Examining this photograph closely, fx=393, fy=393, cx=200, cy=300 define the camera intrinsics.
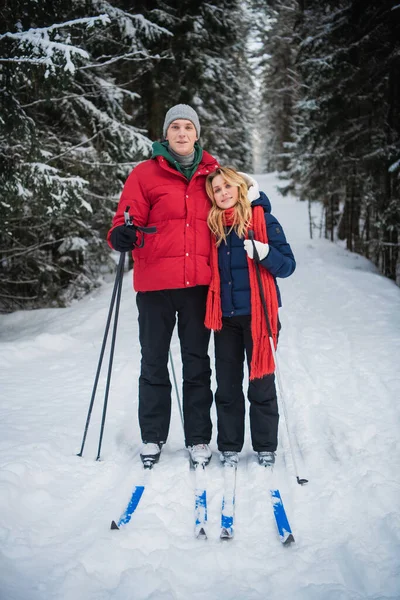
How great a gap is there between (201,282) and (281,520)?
165 centimetres

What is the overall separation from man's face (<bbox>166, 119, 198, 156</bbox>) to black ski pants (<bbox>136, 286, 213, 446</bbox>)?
1.06 m

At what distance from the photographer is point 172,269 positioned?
9.55 ft

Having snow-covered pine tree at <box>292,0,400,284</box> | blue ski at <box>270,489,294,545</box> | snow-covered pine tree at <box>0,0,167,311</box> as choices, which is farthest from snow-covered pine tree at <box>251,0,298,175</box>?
blue ski at <box>270,489,294,545</box>

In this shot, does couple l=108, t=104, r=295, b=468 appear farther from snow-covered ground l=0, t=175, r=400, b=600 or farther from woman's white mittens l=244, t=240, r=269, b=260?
snow-covered ground l=0, t=175, r=400, b=600

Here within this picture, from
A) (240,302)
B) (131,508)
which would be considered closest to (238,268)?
(240,302)

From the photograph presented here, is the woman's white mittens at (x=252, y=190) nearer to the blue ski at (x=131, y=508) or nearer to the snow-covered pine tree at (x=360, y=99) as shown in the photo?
the blue ski at (x=131, y=508)

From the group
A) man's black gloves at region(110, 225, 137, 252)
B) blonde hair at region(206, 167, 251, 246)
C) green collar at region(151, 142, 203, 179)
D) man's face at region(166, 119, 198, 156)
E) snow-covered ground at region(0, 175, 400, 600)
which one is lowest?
snow-covered ground at region(0, 175, 400, 600)

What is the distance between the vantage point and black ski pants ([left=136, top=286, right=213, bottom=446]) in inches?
120

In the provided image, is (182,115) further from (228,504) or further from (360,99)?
(360,99)

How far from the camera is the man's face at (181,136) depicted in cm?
298

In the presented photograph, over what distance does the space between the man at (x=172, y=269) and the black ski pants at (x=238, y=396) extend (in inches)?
5.7

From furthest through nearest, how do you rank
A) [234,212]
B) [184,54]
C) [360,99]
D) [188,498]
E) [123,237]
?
1. [184,54]
2. [360,99]
3. [234,212]
4. [123,237]
5. [188,498]

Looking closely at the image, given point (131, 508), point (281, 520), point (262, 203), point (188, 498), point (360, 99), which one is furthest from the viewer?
point (360, 99)

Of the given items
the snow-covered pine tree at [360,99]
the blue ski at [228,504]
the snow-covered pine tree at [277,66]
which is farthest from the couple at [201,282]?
the snow-covered pine tree at [277,66]
